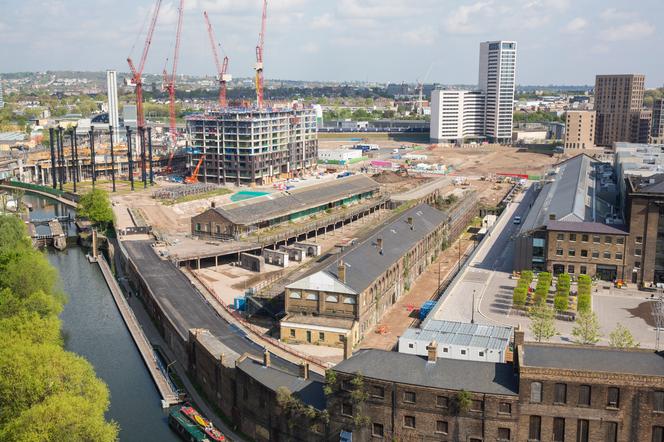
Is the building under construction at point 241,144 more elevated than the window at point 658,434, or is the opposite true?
the building under construction at point 241,144

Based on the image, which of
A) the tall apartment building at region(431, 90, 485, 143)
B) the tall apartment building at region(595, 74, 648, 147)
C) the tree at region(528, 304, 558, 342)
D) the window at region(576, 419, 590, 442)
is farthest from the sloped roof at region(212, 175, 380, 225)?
the tall apartment building at region(595, 74, 648, 147)

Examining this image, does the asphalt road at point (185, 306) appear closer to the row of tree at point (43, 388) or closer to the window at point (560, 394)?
the row of tree at point (43, 388)

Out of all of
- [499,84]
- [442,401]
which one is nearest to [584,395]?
[442,401]

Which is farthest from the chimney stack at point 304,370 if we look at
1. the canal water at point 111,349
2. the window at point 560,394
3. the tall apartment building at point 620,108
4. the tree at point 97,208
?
the tall apartment building at point 620,108

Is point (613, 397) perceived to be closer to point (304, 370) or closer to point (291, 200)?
point (304, 370)

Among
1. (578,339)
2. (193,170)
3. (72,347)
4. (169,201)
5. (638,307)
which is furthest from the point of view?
(193,170)

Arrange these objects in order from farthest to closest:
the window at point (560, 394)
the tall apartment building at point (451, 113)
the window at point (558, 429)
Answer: the tall apartment building at point (451, 113)
the window at point (558, 429)
the window at point (560, 394)

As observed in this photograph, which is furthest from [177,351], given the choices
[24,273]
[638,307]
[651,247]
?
[651,247]

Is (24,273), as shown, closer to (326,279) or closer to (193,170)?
(326,279)
